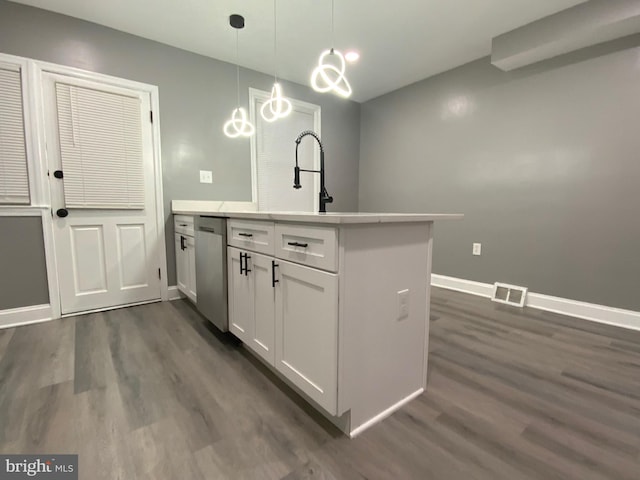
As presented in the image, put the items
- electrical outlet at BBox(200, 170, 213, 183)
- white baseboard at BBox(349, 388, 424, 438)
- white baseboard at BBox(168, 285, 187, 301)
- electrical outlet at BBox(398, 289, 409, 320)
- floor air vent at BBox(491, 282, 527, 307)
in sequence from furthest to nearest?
electrical outlet at BBox(200, 170, 213, 183)
white baseboard at BBox(168, 285, 187, 301)
floor air vent at BBox(491, 282, 527, 307)
electrical outlet at BBox(398, 289, 409, 320)
white baseboard at BBox(349, 388, 424, 438)

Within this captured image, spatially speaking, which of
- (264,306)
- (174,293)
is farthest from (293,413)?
(174,293)

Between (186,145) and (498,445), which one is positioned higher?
(186,145)

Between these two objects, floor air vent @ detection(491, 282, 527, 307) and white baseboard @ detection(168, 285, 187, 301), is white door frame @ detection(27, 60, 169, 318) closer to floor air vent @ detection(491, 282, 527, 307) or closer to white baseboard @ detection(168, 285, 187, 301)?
white baseboard @ detection(168, 285, 187, 301)

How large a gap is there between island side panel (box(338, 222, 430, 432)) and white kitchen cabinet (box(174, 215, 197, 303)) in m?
1.70

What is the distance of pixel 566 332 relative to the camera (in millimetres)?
2203

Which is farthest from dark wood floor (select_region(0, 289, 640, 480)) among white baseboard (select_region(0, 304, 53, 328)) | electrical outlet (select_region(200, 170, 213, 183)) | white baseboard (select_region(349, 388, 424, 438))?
electrical outlet (select_region(200, 170, 213, 183))

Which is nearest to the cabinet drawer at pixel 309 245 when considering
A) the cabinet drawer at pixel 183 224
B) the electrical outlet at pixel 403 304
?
the electrical outlet at pixel 403 304

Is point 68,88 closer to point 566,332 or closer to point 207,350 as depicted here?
point 207,350

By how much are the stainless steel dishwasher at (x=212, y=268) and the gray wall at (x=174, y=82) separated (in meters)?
0.92

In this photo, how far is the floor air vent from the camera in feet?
9.23

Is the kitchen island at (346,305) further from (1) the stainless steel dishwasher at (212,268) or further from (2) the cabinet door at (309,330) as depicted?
(1) the stainless steel dishwasher at (212,268)

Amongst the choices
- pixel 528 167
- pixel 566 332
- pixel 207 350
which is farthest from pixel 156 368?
pixel 528 167

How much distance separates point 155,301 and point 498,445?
114 inches

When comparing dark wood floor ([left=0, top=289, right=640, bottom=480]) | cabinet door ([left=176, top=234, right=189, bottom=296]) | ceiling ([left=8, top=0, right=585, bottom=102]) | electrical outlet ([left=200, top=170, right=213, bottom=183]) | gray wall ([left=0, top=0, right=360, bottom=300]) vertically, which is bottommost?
dark wood floor ([left=0, top=289, right=640, bottom=480])
